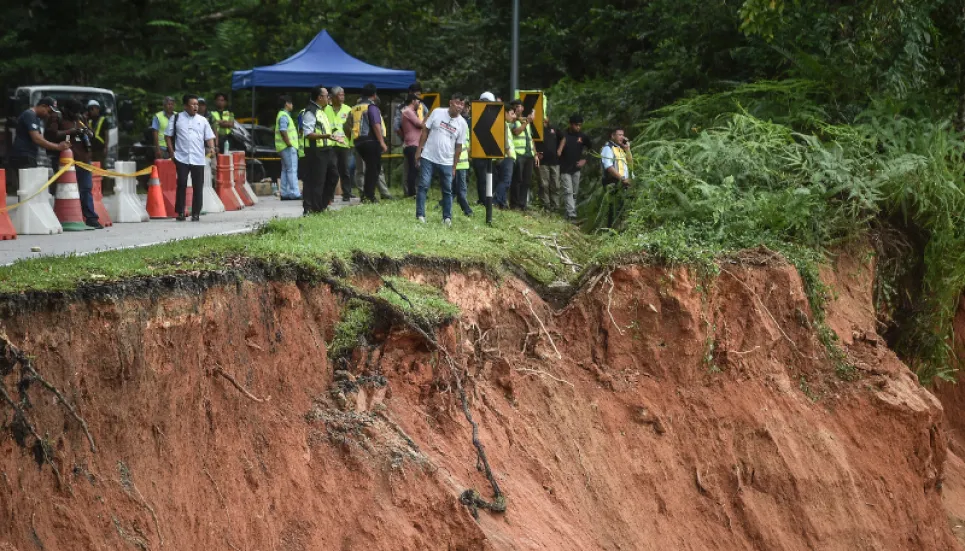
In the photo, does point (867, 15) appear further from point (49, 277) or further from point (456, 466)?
point (49, 277)

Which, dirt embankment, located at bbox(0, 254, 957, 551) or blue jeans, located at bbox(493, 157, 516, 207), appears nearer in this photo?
dirt embankment, located at bbox(0, 254, 957, 551)

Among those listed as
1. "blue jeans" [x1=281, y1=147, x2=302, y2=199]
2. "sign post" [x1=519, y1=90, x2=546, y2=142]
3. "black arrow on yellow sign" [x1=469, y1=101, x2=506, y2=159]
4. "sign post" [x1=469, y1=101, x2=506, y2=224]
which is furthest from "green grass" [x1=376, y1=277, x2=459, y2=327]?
"blue jeans" [x1=281, y1=147, x2=302, y2=199]

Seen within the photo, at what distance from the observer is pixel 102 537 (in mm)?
7559

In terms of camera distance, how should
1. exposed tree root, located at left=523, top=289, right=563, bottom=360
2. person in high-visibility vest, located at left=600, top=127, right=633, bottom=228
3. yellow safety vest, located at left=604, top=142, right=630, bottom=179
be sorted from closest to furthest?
exposed tree root, located at left=523, top=289, right=563, bottom=360
person in high-visibility vest, located at left=600, top=127, right=633, bottom=228
yellow safety vest, located at left=604, top=142, right=630, bottom=179

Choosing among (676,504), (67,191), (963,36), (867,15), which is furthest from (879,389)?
(67,191)

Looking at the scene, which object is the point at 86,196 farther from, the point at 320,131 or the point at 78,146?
the point at 320,131

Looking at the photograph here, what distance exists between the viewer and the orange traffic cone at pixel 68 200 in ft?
54.4

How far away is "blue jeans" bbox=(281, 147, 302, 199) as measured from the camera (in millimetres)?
23234

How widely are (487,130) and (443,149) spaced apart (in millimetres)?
866

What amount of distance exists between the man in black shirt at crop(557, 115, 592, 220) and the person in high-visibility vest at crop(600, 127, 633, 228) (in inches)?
77.8

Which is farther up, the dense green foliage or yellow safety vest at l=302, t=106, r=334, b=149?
yellow safety vest at l=302, t=106, r=334, b=149

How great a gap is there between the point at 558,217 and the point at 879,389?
22.9 ft

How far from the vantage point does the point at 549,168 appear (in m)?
20.9

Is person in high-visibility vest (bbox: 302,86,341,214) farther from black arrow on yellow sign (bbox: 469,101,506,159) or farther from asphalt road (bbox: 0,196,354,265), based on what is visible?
black arrow on yellow sign (bbox: 469,101,506,159)
